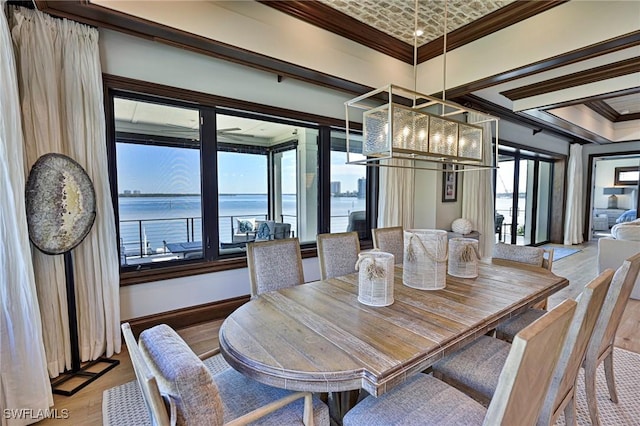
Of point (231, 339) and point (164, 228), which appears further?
point (164, 228)

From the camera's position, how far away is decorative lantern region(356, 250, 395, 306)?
171cm

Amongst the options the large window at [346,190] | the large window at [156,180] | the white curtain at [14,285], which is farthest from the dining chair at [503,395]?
the large window at [346,190]

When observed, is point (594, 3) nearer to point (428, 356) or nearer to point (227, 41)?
point (227, 41)

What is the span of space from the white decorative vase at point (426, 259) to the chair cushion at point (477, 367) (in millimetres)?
414

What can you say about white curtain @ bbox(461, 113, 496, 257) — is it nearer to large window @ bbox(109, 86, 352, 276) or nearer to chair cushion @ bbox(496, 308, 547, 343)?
large window @ bbox(109, 86, 352, 276)

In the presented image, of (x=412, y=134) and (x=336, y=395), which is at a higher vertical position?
(x=412, y=134)

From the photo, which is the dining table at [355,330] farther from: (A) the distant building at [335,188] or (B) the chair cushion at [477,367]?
(A) the distant building at [335,188]

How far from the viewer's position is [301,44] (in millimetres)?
3084

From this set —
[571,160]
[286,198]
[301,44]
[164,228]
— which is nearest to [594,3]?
[301,44]

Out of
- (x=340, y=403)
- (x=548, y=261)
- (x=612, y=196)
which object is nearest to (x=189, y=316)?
(x=340, y=403)

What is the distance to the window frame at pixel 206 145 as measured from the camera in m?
2.74

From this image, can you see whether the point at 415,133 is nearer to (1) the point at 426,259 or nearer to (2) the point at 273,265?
(1) the point at 426,259

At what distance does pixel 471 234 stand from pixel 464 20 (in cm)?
280

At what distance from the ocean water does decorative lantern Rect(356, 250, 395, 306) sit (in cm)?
214
